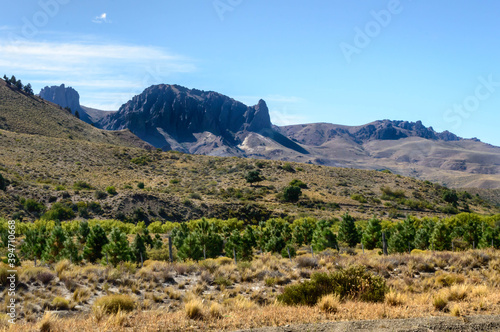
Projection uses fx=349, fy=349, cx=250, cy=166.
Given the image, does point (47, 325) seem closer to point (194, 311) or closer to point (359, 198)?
point (194, 311)

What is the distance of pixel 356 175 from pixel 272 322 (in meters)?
95.0

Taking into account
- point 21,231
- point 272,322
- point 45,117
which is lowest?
point 21,231

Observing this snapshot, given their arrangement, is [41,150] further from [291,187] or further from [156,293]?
[156,293]

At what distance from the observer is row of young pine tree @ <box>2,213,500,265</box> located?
88.0ft

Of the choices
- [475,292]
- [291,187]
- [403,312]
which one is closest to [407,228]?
[475,292]

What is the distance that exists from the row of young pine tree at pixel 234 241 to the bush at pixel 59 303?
1126 centimetres

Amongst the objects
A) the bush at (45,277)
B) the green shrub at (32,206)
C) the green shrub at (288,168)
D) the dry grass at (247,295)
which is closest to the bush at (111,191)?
the green shrub at (32,206)

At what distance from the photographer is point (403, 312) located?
36.0 feet

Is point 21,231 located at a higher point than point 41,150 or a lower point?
lower

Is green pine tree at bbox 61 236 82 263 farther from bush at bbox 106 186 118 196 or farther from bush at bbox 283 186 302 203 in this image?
bush at bbox 283 186 302 203

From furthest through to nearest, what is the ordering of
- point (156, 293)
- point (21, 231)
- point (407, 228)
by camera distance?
point (21, 231)
point (407, 228)
point (156, 293)

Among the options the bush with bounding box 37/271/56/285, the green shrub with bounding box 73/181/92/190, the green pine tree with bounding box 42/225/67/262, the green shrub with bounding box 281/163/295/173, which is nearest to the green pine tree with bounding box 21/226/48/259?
the green pine tree with bounding box 42/225/67/262

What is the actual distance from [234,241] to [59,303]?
18.8 metres

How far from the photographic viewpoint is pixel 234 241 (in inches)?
1219
